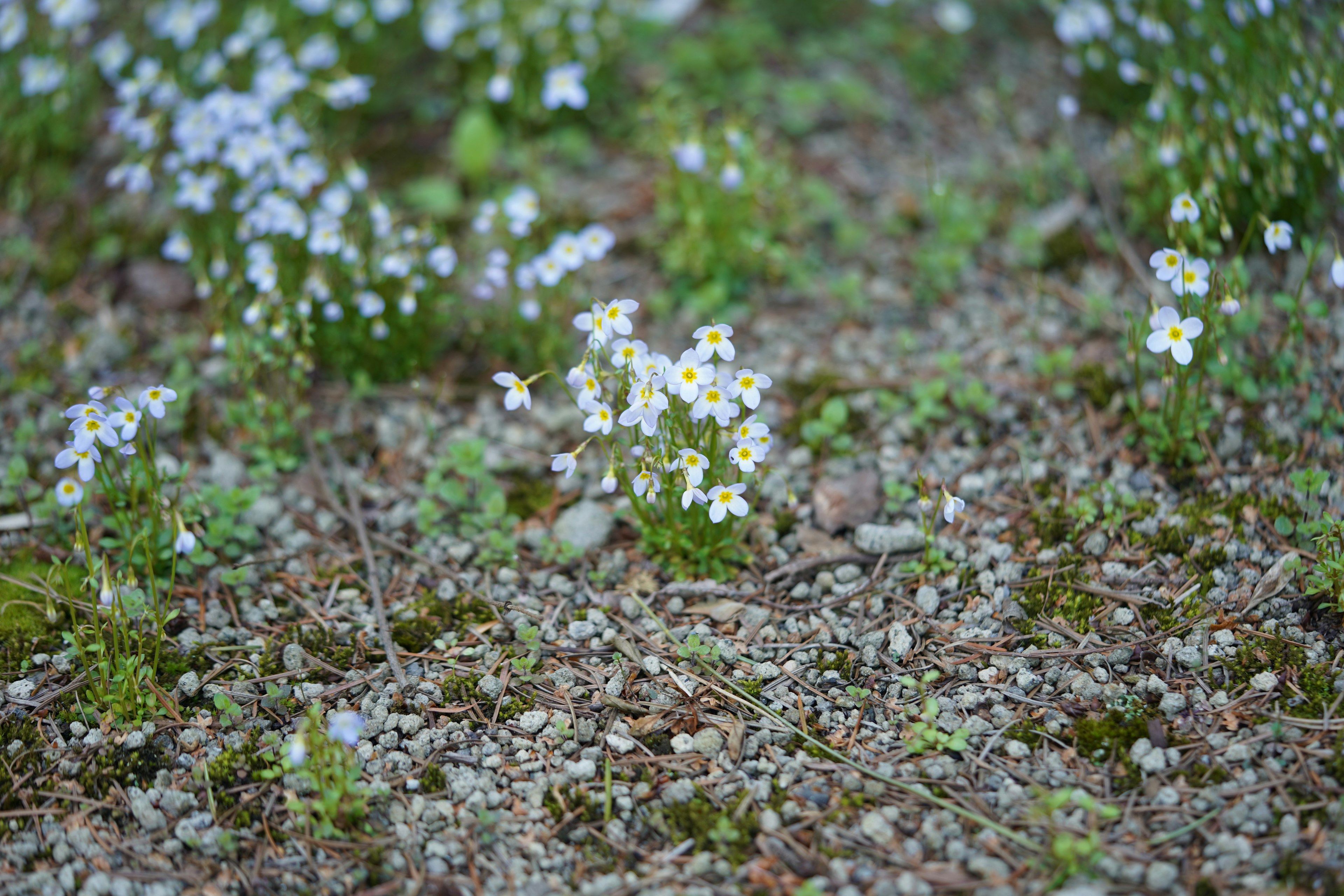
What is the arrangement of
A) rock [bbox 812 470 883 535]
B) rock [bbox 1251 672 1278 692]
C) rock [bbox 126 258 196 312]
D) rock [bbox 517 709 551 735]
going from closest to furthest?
rock [bbox 1251 672 1278 692] → rock [bbox 517 709 551 735] → rock [bbox 812 470 883 535] → rock [bbox 126 258 196 312]

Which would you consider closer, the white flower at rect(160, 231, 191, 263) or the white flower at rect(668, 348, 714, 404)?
the white flower at rect(668, 348, 714, 404)

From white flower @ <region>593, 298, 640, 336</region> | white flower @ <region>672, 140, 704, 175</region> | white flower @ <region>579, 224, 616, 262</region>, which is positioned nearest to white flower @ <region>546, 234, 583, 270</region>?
white flower @ <region>579, 224, 616, 262</region>

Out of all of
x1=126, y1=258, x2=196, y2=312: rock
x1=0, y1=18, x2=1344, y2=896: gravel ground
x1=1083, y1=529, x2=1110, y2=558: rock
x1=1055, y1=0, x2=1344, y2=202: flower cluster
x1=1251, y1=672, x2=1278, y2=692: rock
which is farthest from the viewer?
x1=126, y1=258, x2=196, y2=312: rock

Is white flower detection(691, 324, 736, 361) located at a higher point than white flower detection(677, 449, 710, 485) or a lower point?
higher

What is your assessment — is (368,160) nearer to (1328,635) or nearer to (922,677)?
(922,677)

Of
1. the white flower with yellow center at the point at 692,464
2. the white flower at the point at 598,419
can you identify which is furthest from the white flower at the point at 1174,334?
the white flower at the point at 598,419

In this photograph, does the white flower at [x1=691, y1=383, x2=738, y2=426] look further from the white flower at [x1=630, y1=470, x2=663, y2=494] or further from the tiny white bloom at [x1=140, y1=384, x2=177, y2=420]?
the tiny white bloom at [x1=140, y1=384, x2=177, y2=420]
